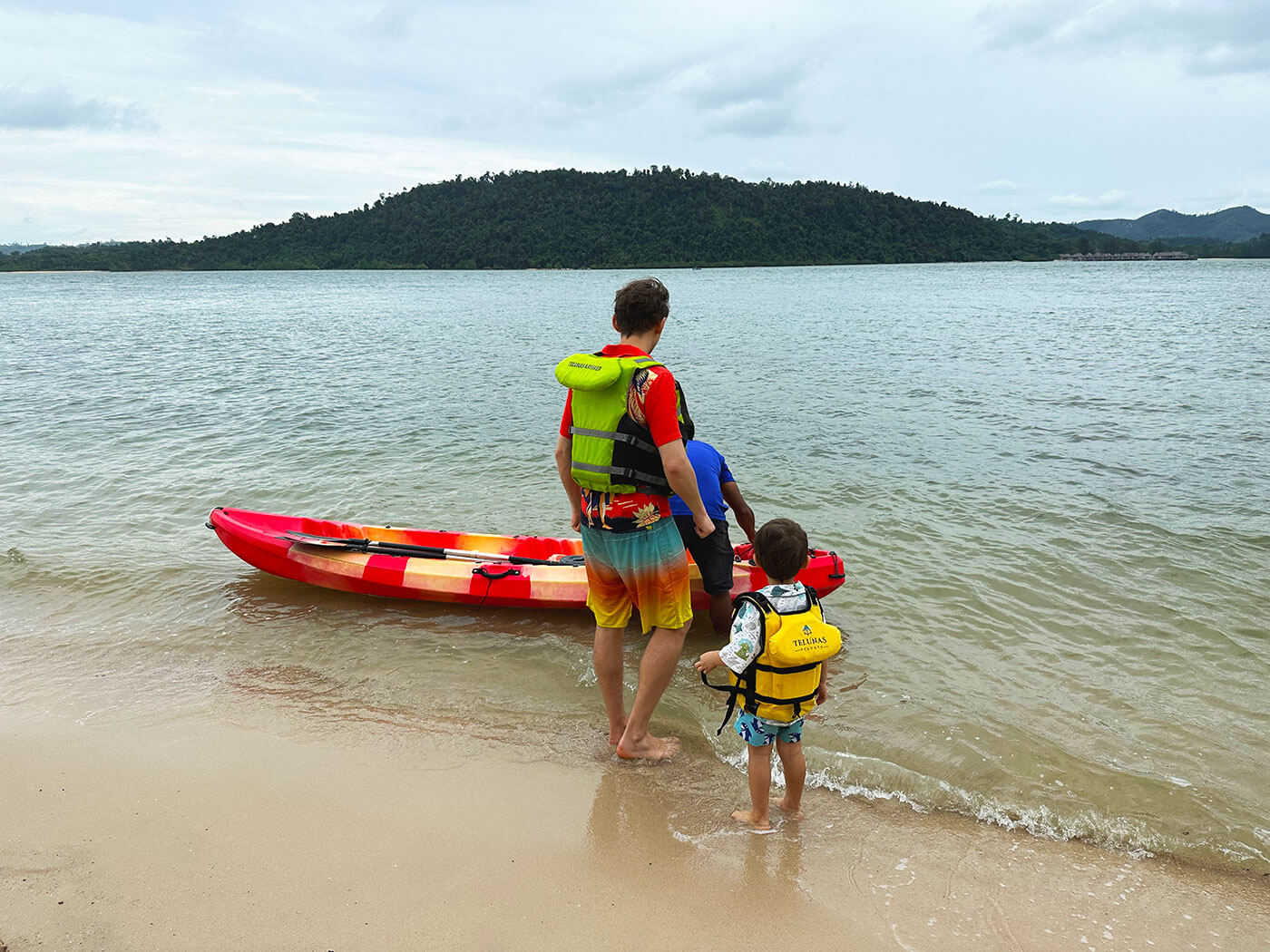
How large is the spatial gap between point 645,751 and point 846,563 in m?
3.71

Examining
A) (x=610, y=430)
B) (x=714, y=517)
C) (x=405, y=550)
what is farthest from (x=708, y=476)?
(x=405, y=550)

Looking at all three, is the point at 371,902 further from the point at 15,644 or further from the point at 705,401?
the point at 705,401

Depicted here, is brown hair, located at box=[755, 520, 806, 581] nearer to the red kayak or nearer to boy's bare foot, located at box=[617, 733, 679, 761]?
boy's bare foot, located at box=[617, 733, 679, 761]

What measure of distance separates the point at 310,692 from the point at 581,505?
2.51 metres

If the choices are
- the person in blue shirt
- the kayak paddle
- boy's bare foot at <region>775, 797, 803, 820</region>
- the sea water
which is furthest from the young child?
the kayak paddle

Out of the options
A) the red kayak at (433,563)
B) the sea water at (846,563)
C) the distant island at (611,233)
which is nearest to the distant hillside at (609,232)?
the distant island at (611,233)

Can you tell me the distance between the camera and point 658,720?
470cm

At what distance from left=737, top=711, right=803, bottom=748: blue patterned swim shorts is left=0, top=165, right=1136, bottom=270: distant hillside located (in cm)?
11372

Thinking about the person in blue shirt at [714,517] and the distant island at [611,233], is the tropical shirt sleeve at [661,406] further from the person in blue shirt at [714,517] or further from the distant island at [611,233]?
the distant island at [611,233]

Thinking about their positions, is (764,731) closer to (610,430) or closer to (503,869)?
(503,869)

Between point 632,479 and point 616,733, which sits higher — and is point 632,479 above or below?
above

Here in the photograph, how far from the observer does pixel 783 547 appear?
3221mm

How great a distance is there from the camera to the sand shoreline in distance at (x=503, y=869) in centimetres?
297

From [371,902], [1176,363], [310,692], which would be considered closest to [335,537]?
[310,692]
